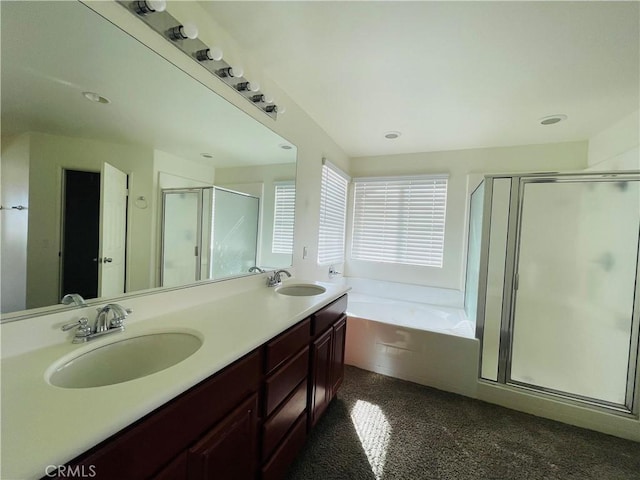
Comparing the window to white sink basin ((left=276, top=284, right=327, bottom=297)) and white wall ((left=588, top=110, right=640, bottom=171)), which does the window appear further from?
white wall ((left=588, top=110, right=640, bottom=171))

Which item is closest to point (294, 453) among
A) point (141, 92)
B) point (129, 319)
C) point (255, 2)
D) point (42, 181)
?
point (129, 319)

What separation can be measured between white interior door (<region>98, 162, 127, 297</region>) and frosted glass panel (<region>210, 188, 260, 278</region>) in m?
0.50

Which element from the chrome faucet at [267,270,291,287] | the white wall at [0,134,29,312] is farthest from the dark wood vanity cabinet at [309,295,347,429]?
the white wall at [0,134,29,312]

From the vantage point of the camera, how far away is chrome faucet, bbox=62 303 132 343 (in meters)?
0.87

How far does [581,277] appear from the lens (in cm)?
203

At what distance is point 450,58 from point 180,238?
6.29 ft

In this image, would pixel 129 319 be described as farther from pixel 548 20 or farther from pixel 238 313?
pixel 548 20

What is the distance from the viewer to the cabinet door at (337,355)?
1810 mm

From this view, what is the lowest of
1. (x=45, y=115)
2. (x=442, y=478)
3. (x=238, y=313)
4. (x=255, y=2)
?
(x=442, y=478)

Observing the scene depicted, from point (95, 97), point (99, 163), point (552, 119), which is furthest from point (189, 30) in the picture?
point (552, 119)

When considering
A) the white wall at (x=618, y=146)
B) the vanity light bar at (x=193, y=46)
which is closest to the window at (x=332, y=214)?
the vanity light bar at (x=193, y=46)

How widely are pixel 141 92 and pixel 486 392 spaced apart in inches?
122

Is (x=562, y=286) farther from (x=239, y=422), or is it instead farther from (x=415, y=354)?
(x=239, y=422)

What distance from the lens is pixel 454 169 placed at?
321cm
